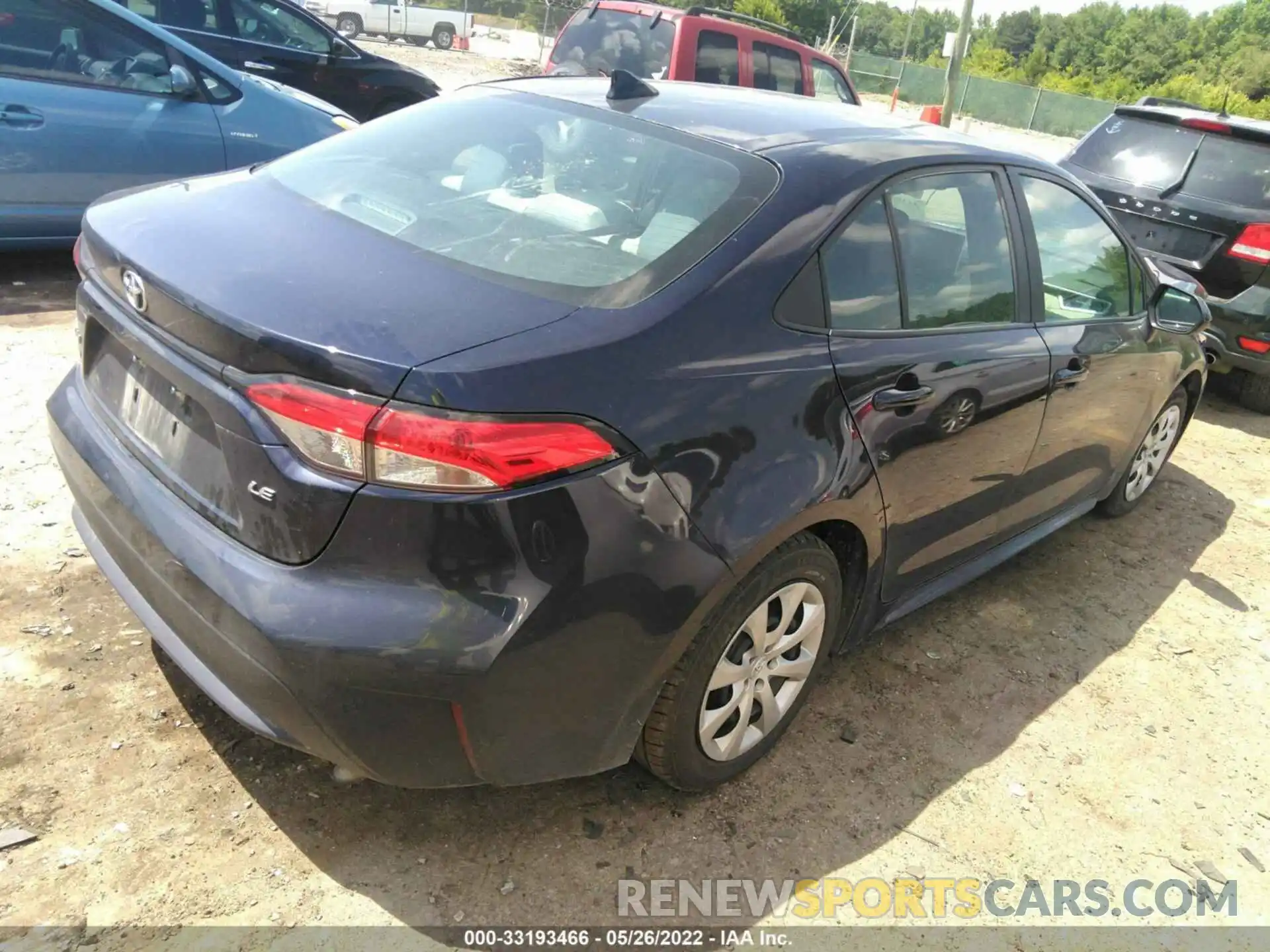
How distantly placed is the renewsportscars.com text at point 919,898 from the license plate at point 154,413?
143 cm

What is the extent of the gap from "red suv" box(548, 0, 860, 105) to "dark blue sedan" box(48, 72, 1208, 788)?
545cm

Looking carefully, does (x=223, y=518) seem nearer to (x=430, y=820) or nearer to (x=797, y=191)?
(x=430, y=820)

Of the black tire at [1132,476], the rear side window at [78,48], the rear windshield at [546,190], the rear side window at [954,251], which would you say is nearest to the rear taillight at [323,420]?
the rear windshield at [546,190]

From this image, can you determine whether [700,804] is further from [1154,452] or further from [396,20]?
[396,20]

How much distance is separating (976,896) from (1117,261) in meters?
2.57

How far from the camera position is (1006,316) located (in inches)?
Result: 121

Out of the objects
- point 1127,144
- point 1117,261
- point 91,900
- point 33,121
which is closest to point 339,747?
point 91,900

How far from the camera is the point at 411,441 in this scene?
177 cm

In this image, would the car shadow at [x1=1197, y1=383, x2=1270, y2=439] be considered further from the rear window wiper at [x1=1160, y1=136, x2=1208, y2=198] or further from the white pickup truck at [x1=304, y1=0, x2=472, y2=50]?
the white pickup truck at [x1=304, y1=0, x2=472, y2=50]

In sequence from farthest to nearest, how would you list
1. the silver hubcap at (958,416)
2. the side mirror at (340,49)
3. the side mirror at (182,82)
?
the side mirror at (340,49) → the side mirror at (182,82) → the silver hubcap at (958,416)

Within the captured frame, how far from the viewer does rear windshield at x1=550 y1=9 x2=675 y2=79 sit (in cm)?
809

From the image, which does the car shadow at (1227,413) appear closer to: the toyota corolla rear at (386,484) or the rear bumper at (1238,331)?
the rear bumper at (1238,331)

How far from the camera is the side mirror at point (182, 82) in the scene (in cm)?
545

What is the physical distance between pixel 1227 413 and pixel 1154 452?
2499 millimetres
